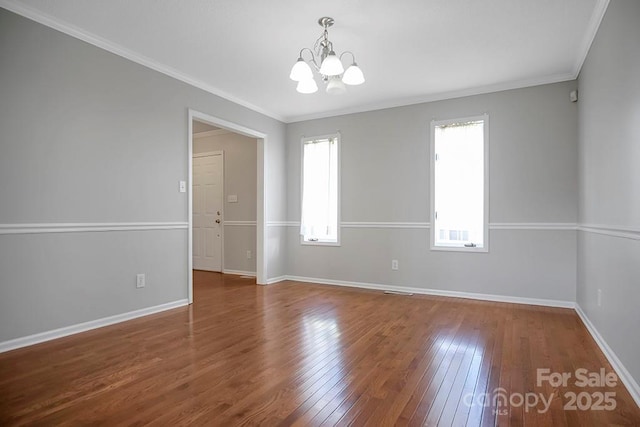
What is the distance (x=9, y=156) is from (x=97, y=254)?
998 millimetres

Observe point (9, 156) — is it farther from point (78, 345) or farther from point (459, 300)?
point (459, 300)

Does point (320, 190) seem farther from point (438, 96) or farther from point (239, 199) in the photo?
point (438, 96)

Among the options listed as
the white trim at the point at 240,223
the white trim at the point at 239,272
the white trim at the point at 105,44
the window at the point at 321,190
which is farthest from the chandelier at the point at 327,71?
the white trim at the point at 239,272

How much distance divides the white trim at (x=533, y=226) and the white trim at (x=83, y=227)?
3.64 metres

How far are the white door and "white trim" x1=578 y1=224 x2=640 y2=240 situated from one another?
17.1 ft

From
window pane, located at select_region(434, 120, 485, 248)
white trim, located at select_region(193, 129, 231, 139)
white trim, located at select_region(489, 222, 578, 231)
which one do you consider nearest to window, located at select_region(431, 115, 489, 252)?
window pane, located at select_region(434, 120, 485, 248)

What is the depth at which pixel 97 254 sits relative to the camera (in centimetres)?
311

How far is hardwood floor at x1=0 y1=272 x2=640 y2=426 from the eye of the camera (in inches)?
68.6

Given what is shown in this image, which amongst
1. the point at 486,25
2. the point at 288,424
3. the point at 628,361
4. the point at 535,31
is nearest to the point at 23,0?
the point at 288,424

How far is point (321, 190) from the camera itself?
5.35 metres

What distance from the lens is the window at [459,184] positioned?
168 inches

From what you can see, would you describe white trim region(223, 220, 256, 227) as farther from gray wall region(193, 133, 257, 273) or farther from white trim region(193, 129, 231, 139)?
white trim region(193, 129, 231, 139)

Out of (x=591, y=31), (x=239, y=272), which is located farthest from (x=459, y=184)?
(x=239, y=272)

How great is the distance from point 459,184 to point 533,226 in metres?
0.94
